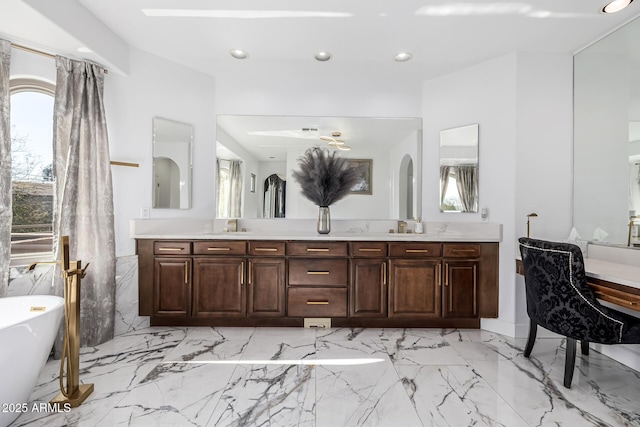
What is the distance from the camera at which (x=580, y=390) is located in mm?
1936

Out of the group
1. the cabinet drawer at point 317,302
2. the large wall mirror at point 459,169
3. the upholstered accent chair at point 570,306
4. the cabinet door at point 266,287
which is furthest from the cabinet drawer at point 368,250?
the upholstered accent chair at point 570,306

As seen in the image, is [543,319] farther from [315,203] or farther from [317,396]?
[315,203]

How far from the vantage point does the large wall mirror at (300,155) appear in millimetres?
3393

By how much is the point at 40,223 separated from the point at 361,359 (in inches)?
111

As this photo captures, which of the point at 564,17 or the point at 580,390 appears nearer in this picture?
the point at 580,390

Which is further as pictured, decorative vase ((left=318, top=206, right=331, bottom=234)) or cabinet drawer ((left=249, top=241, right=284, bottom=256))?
decorative vase ((left=318, top=206, right=331, bottom=234))

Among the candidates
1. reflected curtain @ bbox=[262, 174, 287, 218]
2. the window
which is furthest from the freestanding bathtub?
reflected curtain @ bbox=[262, 174, 287, 218]

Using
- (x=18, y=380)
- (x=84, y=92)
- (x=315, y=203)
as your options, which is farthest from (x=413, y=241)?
(x=84, y=92)

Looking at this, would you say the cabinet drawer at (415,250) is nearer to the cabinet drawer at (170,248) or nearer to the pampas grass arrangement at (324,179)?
the pampas grass arrangement at (324,179)

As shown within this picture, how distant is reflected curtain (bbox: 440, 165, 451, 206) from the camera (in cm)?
320

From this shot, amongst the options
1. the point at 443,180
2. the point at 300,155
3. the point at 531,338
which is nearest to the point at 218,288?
the point at 300,155

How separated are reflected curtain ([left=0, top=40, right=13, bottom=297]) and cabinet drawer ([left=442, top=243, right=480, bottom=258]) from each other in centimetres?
341

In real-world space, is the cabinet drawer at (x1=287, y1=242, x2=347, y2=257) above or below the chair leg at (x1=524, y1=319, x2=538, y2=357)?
above

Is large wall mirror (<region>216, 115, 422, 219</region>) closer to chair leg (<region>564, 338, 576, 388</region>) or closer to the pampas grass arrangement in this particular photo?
the pampas grass arrangement
